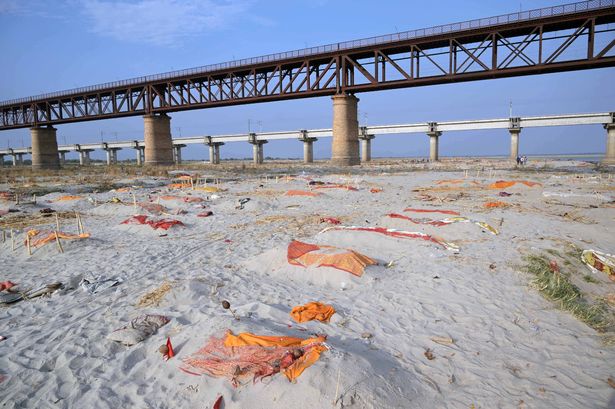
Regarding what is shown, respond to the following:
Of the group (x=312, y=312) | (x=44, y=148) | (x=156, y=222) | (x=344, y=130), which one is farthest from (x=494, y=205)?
(x=44, y=148)

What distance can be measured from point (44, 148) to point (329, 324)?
60.7 metres

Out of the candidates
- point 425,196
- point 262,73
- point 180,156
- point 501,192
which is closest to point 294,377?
point 425,196

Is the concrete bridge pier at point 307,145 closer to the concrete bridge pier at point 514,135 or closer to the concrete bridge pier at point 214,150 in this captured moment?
the concrete bridge pier at point 214,150

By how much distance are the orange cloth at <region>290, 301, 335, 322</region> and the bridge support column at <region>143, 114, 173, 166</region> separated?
40575mm

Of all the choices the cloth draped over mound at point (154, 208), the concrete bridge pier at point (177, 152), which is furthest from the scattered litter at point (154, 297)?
the concrete bridge pier at point (177, 152)

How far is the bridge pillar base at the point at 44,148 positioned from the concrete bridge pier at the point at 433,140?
180 feet

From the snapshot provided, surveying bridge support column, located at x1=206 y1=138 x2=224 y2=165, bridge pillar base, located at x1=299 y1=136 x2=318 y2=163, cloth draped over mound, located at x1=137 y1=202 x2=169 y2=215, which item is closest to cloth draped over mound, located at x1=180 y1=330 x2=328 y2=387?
cloth draped over mound, located at x1=137 y1=202 x2=169 y2=215

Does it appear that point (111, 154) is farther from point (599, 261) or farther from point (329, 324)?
point (599, 261)

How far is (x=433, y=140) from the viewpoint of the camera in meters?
56.0

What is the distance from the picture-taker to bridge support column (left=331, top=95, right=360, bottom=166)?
31852 mm

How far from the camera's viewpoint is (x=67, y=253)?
8.91 metres

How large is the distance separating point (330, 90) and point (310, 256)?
94.1ft

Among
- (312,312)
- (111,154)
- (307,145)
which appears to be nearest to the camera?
(312,312)

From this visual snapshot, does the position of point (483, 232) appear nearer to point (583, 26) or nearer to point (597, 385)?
point (597, 385)
